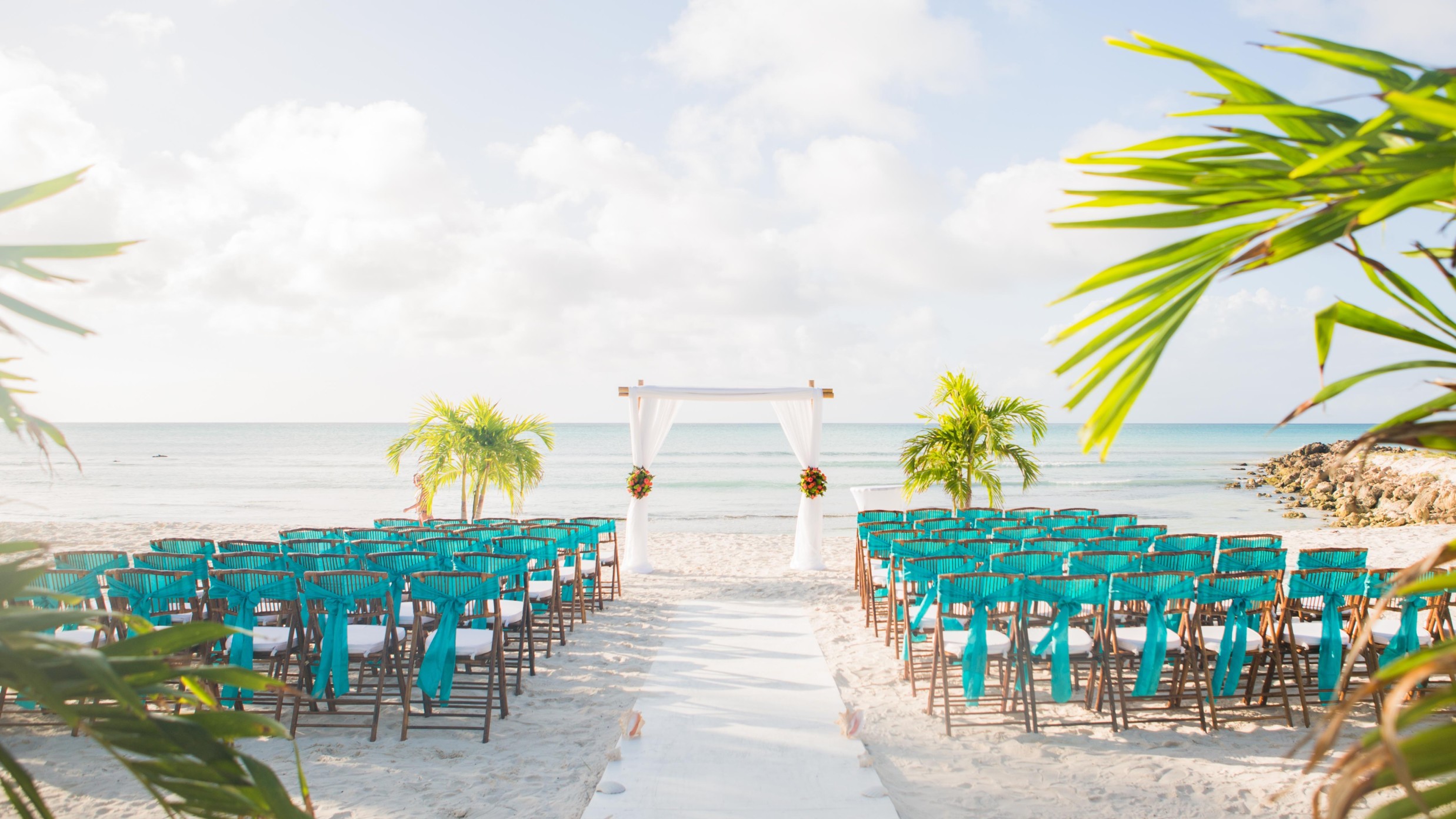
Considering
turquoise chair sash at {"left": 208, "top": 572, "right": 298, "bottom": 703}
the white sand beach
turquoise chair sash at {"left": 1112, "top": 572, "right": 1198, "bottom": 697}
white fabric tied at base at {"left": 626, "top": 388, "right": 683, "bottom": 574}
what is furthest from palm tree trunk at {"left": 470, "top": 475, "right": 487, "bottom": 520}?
turquoise chair sash at {"left": 1112, "top": 572, "right": 1198, "bottom": 697}

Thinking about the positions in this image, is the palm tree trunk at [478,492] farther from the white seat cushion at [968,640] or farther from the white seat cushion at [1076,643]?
the white seat cushion at [1076,643]

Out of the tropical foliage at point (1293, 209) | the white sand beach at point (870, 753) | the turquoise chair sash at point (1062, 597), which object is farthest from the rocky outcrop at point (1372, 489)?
the tropical foliage at point (1293, 209)

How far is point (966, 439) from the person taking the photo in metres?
11.4

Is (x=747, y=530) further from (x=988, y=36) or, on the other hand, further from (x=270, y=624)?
(x=270, y=624)

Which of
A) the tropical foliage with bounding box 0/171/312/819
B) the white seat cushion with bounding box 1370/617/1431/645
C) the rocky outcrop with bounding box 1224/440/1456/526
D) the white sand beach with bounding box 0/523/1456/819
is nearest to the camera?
the tropical foliage with bounding box 0/171/312/819

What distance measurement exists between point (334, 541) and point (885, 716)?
13.9 feet

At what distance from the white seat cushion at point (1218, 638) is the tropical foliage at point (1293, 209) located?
15.4 feet

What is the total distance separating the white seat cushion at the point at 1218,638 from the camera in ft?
16.3

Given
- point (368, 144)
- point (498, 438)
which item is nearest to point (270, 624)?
point (498, 438)

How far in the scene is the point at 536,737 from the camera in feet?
15.2

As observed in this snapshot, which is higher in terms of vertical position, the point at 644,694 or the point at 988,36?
the point at 988,36

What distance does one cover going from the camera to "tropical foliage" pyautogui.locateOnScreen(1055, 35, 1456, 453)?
81 cm

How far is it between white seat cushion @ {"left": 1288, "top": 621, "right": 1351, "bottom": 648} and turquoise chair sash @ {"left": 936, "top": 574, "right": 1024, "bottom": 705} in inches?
68.1

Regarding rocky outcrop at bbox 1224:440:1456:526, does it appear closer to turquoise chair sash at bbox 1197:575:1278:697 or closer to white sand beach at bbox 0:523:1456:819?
turquoise chair sash at bbox 1197:575:1278:697
